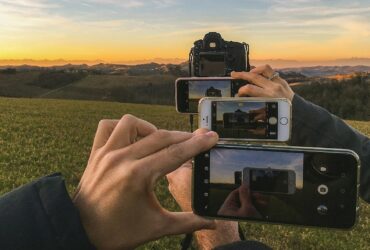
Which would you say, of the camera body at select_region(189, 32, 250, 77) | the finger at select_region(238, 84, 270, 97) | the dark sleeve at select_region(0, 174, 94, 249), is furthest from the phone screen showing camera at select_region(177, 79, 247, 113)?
the dark sleeve at select_region(0, 174, 94, 249)

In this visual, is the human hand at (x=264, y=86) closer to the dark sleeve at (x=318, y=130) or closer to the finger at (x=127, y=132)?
the dark sleeve at (x=318, y=130)

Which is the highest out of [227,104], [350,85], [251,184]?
[227,104]

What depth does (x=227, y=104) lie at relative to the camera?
2.78m

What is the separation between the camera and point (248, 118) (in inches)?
112

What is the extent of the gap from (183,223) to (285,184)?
577mm

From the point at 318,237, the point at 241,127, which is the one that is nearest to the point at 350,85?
the point at 318,237

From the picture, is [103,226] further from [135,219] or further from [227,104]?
[227,104]

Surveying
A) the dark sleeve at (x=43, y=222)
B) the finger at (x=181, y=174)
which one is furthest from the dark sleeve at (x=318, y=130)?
the dark sleeve at (x=43, y=222)

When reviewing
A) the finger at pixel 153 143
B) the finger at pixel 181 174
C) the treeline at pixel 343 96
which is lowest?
the treeline at pixel 343 96

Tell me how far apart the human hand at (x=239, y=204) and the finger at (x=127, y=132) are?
0.64 metres

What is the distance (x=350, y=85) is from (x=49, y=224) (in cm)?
7480

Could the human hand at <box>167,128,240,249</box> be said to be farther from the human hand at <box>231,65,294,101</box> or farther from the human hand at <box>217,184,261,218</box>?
the human hand at <box>231,65,294,101</box>

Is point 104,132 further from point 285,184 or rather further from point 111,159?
point 285,184

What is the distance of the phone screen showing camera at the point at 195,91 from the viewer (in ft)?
13.4
